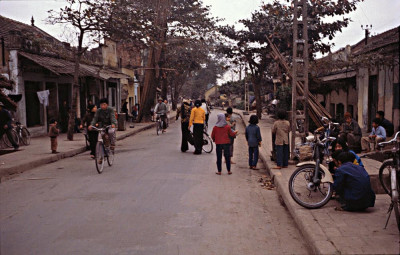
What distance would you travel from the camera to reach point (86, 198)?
7848 mm

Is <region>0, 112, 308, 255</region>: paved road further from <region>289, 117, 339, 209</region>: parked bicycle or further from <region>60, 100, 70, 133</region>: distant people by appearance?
<region>60, 100, 70, 133</region>: distant people

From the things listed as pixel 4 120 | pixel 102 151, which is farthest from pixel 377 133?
pixel 4 120

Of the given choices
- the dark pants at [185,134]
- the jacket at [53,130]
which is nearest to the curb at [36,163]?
the jacket at [53,130]

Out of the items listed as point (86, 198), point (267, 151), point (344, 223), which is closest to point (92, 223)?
point (86, 198)

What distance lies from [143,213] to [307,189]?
9.00 ft

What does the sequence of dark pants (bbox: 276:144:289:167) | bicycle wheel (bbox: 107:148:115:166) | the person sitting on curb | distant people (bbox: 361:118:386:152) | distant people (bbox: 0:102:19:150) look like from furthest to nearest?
1. distant people (bbox: 0:102:19:150)
2. distant people (bbox: 361:118:386:152)
3. bicycle wheel (bbox: 107:148:115:166)
4. dark pants (bbox: 276:144:289:167)
5. the person sitting on curb

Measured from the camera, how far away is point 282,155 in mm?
11156

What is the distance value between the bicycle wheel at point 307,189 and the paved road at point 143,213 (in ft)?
1.32

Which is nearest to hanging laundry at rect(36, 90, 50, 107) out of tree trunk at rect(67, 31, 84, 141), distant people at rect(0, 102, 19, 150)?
tree trunk at rect(67, 31, 84, 141)

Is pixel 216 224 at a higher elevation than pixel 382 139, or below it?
below

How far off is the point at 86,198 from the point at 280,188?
3771 mm

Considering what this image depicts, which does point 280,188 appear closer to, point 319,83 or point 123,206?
point 123,206

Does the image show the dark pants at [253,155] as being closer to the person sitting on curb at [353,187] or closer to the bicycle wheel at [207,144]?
the bicycle wheel at [207,144]

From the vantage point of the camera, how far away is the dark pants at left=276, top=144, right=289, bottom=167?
11094 millimetres
